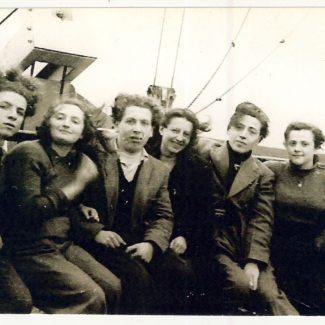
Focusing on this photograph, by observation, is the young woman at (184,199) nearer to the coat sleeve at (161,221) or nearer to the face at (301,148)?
the coat sleeve at (161,221)

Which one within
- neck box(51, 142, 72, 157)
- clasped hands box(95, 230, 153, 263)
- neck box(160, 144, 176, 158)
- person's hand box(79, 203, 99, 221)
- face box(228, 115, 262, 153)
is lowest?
clasped hands box(95, 230, 153, 263)

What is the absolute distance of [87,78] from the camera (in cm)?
344

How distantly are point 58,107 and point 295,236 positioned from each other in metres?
1.98

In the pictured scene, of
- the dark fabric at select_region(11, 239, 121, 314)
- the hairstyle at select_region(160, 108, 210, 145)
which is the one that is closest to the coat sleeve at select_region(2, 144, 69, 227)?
the dark fabric at select_region(11, 239, 121, 314)

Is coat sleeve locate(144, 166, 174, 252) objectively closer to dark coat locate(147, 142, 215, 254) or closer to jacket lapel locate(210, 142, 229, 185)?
dark coat locate(147, 142, 215, 254)

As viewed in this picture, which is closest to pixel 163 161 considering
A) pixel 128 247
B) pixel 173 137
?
pixel 173 137

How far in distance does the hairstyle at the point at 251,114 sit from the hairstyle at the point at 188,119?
0.21 m

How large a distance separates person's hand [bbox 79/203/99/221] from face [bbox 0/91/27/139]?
737mm

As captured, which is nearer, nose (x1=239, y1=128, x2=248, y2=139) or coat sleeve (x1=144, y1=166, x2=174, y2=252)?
coat sleeve (x1=144, y1=166, x2=174, y2=252)

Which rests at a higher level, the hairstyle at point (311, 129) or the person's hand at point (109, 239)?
the hairstyle at point (311, 129)

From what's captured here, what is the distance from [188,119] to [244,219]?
85 centimetres

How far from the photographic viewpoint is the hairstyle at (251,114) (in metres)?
3.48

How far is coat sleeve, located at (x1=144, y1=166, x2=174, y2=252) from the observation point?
334cm

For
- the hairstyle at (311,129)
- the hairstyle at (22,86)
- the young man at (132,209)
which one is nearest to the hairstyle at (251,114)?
the hairstyle at (311,129)
